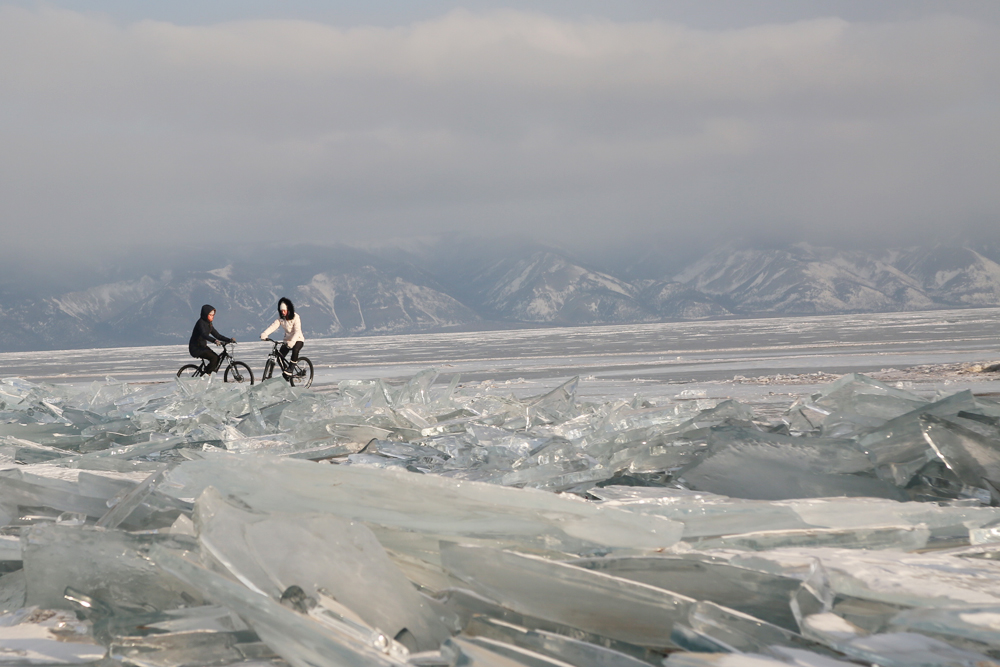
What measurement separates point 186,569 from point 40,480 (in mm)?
1714

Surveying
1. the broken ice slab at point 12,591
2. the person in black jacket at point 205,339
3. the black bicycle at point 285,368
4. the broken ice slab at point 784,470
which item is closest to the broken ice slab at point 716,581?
the broken ice slab at point 784,470

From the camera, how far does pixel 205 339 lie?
14969mm

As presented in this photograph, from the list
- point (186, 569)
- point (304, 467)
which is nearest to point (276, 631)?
point (186, 569)

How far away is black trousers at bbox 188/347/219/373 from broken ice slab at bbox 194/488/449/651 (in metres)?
14.0

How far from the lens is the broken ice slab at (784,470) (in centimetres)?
343

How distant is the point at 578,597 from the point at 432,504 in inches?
24.5

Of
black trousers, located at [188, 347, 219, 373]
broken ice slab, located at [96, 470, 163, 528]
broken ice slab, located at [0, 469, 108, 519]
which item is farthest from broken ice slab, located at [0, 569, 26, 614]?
black trousers, located at [188, 347, 219, 373]

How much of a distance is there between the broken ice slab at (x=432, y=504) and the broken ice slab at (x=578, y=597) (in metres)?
0.24

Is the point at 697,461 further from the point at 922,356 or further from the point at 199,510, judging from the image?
the point at 922,356

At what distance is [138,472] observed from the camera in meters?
4.25

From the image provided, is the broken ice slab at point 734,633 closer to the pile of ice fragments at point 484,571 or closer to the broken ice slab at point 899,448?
the pile of ice fragments at point 484,571

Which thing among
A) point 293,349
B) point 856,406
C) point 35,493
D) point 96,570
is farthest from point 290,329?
point 96,570

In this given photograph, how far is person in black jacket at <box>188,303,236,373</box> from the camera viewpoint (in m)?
14.8

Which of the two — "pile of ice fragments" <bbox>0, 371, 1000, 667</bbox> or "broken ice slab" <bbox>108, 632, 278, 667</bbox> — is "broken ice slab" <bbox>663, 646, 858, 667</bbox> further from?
"broken ice slab" <bbox>108, 632, 278, 667</bbox>
